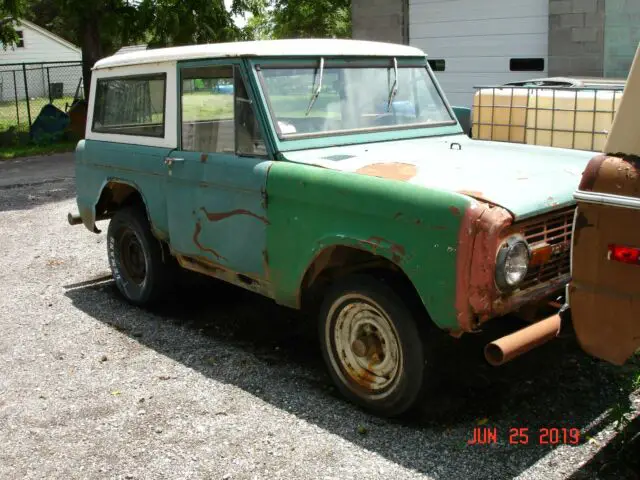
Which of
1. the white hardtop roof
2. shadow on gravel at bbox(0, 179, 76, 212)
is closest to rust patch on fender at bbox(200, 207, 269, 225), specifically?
the white hardtop roof

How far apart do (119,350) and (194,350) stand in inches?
20.4

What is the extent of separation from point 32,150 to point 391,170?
15.0 metres

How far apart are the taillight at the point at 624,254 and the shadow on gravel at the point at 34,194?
9.30 meters

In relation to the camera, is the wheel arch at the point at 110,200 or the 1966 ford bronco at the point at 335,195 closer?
the 1966 ford bronco at the point at 335,195

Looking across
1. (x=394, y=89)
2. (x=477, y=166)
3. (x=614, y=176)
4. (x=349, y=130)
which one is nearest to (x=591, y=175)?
(x=614, y=176)

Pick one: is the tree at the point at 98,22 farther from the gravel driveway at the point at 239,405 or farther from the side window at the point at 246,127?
the side window at the point at 246,127

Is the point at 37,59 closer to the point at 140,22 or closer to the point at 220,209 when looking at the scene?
the point at 140,22

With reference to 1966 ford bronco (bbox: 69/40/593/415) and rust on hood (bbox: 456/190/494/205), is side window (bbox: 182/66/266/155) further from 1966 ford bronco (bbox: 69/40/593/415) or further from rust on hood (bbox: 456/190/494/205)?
rust on hood (bbox: 456/190/494/205)

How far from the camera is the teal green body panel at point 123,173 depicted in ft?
17.8

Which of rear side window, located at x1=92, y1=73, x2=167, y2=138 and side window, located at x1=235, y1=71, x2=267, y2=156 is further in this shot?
rear side window, located at x1=92, y1=73, x2=167, y2=138

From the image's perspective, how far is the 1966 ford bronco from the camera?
3.56 m

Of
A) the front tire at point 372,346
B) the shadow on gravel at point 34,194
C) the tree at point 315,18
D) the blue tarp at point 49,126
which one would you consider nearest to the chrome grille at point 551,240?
the front tire at point 372,346

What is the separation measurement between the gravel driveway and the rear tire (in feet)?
0.55

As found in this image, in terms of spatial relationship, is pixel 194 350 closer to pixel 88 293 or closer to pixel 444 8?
pixel 88 293
